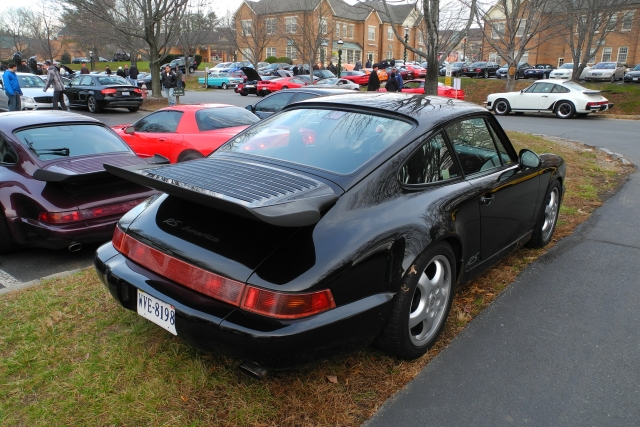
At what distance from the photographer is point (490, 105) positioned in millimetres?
22672

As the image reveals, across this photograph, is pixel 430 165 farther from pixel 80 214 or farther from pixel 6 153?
pixel 6 153

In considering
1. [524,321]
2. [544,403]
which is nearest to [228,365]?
[544,403]

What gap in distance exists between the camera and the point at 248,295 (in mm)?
2332

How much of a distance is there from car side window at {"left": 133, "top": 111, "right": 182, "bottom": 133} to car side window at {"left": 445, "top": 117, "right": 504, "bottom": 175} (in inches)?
214

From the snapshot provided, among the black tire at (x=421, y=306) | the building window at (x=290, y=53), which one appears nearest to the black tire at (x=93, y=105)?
the black tire at (x=421, y=306)

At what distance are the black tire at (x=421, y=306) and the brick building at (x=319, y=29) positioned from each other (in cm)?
1191

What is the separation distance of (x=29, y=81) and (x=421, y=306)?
2024cm

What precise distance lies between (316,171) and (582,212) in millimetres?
4967

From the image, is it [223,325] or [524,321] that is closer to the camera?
[223,325]

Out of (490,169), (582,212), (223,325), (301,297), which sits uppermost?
(490,169)

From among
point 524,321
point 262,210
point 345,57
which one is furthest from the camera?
point 345,57

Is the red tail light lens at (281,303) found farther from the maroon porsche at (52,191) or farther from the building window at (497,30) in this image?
the building window at (497,30)

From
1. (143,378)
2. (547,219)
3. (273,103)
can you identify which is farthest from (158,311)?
(273,103)

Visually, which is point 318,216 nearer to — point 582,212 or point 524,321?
point 524,321
